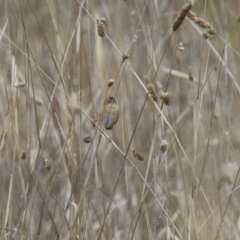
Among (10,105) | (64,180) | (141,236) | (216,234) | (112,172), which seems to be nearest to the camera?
(216,234)

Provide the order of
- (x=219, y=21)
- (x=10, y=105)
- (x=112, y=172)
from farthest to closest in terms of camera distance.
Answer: (x=219, y=21) < (x=112, y=172) < (x=10, y=105)

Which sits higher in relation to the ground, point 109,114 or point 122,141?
point 109,114

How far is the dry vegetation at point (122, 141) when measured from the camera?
1712mm

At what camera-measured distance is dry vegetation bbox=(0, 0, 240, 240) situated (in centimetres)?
171

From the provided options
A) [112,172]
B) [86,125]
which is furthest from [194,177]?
[86,125]

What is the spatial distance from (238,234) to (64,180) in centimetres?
62

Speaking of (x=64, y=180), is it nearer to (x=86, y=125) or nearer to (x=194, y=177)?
(x=86, y=125)

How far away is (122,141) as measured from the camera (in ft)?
7.59

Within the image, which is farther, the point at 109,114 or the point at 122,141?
the point at 122,141

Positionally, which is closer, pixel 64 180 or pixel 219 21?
pixel 64 180

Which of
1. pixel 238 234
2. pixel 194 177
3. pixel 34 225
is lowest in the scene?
pixel 34 225

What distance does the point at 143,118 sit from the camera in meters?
2.76

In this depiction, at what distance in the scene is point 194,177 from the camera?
1.72 metres

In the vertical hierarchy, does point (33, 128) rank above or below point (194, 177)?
below
